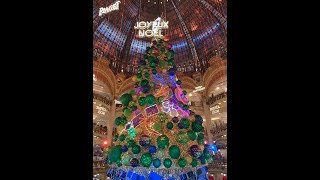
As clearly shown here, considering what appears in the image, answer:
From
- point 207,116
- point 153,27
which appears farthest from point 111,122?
point 153,27

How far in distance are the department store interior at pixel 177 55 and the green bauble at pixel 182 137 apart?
247cm

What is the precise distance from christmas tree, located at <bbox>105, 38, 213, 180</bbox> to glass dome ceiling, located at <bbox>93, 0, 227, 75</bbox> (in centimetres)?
249

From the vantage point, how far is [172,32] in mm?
5895

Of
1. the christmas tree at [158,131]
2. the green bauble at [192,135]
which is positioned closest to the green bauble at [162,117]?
the christmas tree at [158,131]

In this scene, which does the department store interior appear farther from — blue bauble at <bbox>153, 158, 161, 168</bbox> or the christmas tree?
blue bauble at <bbox>153, 158, 161, 168</bbox>

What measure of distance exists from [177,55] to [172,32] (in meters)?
0.47

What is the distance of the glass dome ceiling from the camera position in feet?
18.5

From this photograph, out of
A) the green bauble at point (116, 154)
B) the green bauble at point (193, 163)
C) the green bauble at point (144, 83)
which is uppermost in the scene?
the green bauble at point (144, 83)

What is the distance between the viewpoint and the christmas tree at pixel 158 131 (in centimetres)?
304

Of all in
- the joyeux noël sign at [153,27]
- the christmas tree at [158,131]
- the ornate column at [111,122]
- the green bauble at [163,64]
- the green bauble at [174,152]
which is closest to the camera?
the green bauble at [174,152]

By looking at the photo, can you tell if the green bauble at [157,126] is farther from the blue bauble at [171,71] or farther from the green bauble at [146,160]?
the blue bauble at [171,71]

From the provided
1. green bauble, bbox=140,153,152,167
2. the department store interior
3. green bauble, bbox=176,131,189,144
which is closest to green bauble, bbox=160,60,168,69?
green bauble, bbox=176,131,189,144

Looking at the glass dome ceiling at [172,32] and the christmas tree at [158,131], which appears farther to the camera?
the glass dome ceiling at [172,32]

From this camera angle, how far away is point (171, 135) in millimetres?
3154
